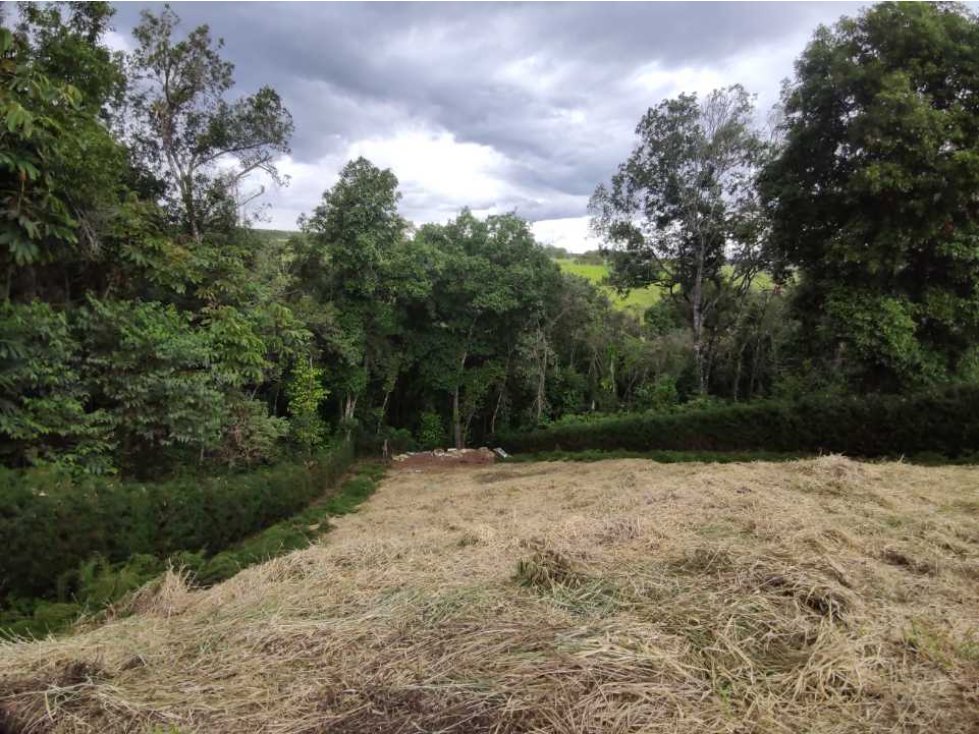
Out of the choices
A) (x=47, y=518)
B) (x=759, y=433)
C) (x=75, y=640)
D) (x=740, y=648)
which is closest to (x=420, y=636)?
(x=740, y=648)

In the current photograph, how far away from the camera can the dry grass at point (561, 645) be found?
5.54 feet

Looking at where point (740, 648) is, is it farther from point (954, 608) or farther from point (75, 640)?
point (75, 640)

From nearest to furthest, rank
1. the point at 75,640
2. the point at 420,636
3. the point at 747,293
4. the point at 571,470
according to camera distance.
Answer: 1. the point at 420,636
2. the point at 75,640
3. the point at 571,470
4. the point at 747,293

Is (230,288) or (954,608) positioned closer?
(954,608)

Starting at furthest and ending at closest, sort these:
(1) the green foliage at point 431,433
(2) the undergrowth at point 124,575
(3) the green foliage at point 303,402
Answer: (1) the green foliage at point 431,433
(3) the green foliage at point 303,402
(2) the undergrowth at point 124,575

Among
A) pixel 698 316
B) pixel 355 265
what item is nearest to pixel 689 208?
pixel 698 316

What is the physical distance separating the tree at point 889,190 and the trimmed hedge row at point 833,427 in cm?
156

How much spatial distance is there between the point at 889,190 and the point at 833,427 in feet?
15.3

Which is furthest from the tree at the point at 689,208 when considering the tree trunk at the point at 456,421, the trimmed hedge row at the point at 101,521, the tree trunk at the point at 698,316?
the trimmed hedge row at the point at 101,521

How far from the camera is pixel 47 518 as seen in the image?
5.17 meters

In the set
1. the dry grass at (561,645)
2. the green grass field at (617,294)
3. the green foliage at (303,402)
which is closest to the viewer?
the dry grass at (561,645)

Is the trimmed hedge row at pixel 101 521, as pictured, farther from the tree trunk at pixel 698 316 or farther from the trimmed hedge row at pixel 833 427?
the tree trunk at pixel 698 316

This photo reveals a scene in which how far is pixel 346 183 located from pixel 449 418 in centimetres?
1076

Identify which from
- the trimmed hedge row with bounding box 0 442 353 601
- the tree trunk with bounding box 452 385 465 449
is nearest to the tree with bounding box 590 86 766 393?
the tree trunk with bounding box 452 385 465 449
